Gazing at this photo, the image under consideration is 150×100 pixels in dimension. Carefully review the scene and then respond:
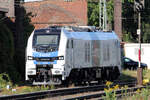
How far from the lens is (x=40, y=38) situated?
2102cm

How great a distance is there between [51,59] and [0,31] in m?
9.23

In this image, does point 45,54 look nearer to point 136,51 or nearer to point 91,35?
point 91,35

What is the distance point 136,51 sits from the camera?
47625 mm

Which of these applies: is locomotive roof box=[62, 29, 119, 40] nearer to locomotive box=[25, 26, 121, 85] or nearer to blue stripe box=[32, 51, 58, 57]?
locomotive box=[25, 26, 121, 85]

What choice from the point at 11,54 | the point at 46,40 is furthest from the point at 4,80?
the point at 11,54

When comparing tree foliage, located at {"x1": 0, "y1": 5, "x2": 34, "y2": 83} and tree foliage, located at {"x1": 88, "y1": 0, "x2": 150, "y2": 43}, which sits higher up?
tree foliage, located at {"x1": 88, "y1": 0, "x2": 150, "y2": 43}

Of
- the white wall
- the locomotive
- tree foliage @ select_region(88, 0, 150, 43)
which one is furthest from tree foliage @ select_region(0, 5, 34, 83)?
tree foliage @ select_region(88, 0, 150, 43)

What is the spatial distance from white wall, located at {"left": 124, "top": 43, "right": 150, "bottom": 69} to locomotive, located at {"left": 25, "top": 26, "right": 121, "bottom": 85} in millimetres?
23780

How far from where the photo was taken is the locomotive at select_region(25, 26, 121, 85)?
67.0 feet

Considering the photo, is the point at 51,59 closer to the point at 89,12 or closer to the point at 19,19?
the point at 19,19

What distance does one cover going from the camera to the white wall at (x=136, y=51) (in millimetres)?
46594

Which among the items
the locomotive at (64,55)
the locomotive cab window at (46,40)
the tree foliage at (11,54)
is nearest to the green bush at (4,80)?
the tree foliage at (11,54)

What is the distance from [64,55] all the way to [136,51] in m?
28.4

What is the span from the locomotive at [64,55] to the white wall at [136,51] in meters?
23.8
